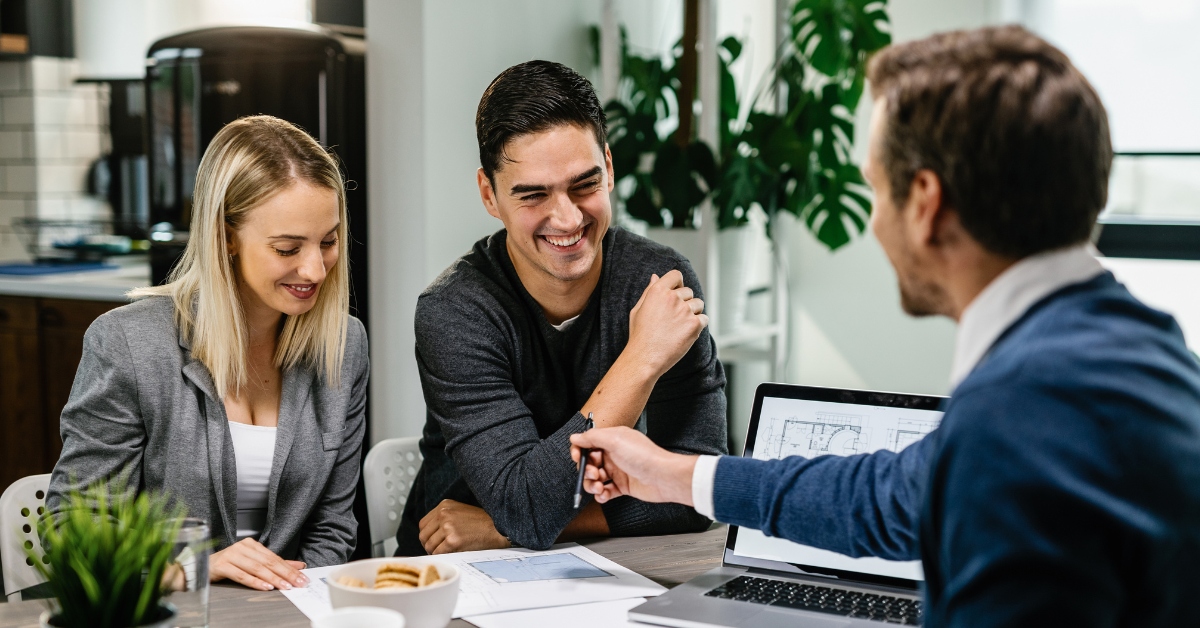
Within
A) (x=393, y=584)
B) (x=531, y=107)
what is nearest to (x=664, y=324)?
(x=531, y=107)

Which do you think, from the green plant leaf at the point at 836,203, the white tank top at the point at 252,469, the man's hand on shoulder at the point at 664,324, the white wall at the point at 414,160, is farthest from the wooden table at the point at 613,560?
the green plant leaf at the point at 836,203

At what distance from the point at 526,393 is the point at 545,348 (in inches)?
3.2

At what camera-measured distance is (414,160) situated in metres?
2.64

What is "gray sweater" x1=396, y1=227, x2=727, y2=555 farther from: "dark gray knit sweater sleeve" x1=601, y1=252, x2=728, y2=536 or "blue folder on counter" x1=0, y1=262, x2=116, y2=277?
"blue folder on counter" x1=0, y1=262, x2=116, y2=277

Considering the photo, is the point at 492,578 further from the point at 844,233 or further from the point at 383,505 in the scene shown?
the point at 844,233

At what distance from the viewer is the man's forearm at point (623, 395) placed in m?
1.52

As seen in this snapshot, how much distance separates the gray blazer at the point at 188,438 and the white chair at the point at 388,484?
164 millimetres

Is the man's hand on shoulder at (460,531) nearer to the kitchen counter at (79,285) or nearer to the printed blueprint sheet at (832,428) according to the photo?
the printed blueprint sheet at (832,428)

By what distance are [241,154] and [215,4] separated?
2.58 m

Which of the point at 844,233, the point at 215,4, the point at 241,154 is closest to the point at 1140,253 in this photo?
the point at 844,233

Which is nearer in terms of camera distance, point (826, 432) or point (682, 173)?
point (826, 432)

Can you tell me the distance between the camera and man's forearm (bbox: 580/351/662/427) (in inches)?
59.8

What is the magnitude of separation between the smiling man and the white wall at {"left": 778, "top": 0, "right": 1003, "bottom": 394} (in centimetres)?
222

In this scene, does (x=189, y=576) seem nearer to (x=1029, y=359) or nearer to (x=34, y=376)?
(x=1029, y=359)
